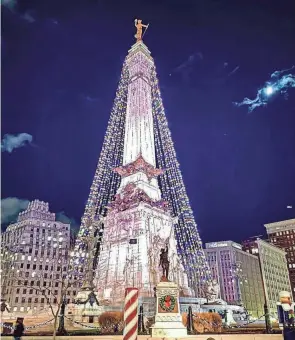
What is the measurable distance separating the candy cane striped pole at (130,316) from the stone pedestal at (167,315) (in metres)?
9.31

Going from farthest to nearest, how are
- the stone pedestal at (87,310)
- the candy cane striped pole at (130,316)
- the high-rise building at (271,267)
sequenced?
1. the high-rise building at (271,267)
2. the stone pedestal at (87,310)
3. the candy cane striped pole at (130,316)

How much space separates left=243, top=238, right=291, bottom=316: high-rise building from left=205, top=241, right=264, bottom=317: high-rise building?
10.4 feet

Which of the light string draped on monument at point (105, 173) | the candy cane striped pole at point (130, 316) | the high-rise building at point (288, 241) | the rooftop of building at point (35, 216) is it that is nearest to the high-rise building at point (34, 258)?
the rooftop of building at point (35, 216)

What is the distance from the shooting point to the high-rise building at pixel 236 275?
95.8m

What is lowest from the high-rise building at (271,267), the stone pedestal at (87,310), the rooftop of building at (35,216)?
the stone pedestal at (87,310)

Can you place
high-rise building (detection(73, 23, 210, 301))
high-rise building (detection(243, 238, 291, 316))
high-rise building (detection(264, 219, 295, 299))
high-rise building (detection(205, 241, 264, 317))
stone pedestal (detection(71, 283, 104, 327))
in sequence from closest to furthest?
stone pedestal (detection(71, 283, 104, 327)) → high-rise building (detection(73, 23, 210, 301)) → high-rise building (detection(205, 241, 264, 317)) → high-rise building (detection(243, 238, 291, 316)) → high-rise building (detection(264, 219, 295, 299))

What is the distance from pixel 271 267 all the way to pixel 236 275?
23026 mm

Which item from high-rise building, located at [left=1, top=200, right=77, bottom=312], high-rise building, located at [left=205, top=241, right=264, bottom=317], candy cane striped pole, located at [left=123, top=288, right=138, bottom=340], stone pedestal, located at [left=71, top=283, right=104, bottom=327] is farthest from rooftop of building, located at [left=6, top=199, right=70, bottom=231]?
candy cane striped pole, located at [left=123, top=288, right=138, bottom=340]

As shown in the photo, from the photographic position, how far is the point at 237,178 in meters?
116

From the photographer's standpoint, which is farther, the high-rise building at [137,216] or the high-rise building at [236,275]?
the high-rise building at [236,275]

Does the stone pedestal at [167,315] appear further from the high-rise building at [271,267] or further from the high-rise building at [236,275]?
the high-rise building at [271,267]

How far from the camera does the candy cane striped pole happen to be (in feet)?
25.0

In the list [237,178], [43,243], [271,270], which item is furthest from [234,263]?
[43,243]

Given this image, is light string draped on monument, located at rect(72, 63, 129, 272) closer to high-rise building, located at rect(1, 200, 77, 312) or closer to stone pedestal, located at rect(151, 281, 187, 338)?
stone pedestal, located at rect(151, 281, 187, 338)
